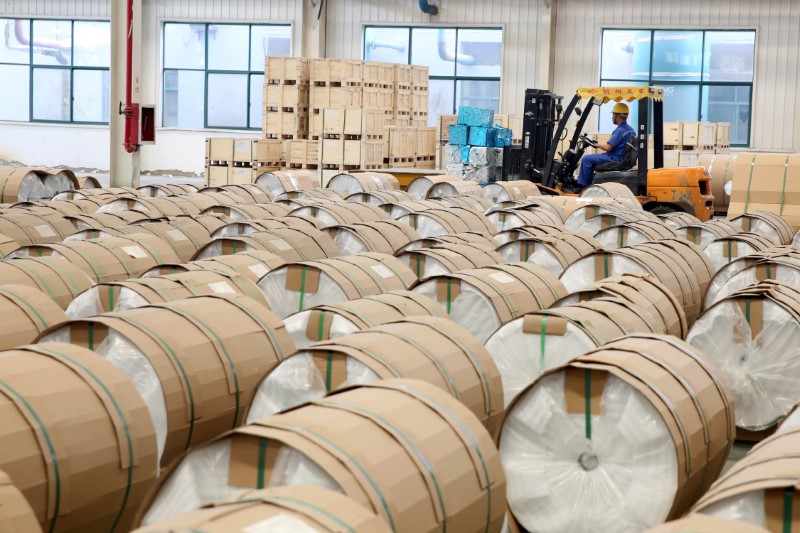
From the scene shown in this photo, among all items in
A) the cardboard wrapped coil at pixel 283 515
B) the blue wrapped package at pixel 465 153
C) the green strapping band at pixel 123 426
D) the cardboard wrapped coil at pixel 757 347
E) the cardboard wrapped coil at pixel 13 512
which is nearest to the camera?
the cardboard wrapped coil at pixel 283 515

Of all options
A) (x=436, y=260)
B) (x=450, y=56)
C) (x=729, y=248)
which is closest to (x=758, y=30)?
(x=450, y=56)

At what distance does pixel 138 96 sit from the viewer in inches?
626

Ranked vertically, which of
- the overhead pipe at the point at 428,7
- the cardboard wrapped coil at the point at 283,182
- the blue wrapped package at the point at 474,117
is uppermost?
the overhead pipe at the point at 428,7

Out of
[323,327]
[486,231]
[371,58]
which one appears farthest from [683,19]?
[323,327]

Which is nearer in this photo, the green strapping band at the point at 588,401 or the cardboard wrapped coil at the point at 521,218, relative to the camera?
the green strapping band at the point at 588,401

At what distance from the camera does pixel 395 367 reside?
4.49 metres

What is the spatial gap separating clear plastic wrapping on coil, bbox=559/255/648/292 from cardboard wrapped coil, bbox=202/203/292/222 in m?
4.01

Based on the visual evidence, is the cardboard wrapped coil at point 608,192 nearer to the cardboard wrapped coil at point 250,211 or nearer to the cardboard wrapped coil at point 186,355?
the cardboard wrapped coil at point 250,211

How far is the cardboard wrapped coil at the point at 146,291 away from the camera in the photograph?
574 centimetres

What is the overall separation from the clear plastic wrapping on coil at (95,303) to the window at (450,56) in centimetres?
1915

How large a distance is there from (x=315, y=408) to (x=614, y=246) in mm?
7008

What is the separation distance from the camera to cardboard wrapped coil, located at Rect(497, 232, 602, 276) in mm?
8266

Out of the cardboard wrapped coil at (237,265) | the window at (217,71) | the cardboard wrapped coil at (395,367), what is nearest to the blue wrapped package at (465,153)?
the window at (217,71)

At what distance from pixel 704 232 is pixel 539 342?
20.0 ft
